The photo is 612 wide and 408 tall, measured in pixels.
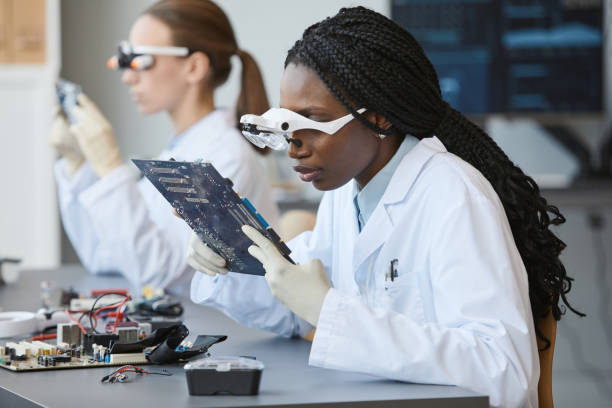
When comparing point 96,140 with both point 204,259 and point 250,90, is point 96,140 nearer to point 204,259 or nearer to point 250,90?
point 250,90

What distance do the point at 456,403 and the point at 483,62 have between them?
9.44 feet

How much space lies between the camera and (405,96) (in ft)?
4.03

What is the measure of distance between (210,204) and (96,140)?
0.94 meters

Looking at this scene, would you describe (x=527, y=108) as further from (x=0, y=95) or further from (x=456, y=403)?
(x=456, y=403)

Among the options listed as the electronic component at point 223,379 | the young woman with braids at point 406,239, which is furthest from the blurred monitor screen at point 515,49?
the electronic component at point 223,379

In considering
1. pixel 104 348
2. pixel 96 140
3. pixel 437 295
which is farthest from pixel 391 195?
pixel 96 140

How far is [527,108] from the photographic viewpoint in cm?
362

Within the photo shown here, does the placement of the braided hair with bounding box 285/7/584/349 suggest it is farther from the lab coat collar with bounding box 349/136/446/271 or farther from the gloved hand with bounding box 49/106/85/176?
the gloved hand with bounding box 49/106/85/176

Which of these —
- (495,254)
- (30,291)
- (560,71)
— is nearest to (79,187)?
(30,291)

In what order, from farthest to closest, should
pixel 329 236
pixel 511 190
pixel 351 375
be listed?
pixel 329 236, pixel 511 190, pixel 351 375

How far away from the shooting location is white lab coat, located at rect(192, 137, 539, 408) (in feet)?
3.36

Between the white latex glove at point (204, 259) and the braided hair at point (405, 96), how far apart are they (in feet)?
1.12

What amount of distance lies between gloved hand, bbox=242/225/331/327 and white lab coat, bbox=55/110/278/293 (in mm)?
887

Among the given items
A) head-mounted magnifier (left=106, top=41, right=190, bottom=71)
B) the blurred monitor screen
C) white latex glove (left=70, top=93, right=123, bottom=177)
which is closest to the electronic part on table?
white latex glove (left=70, top=93, right=123, bottom=177)
